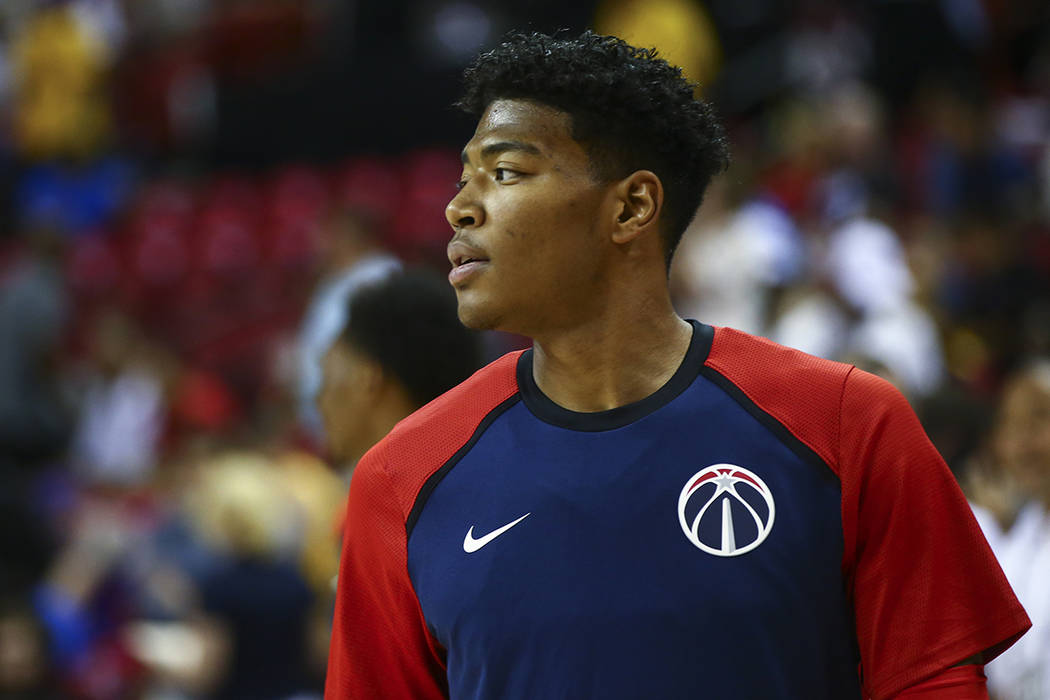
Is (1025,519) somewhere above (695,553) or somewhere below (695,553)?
below

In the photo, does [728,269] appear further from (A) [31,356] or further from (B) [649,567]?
(B) [649,567]

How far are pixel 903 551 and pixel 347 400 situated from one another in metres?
1.62

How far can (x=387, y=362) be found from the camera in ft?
11.2

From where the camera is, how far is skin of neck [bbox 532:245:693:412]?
2357mm

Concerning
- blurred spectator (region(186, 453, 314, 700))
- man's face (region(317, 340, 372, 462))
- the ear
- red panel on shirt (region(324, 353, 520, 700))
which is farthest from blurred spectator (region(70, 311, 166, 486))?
the ear

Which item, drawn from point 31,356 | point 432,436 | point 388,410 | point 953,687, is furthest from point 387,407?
point 31,356

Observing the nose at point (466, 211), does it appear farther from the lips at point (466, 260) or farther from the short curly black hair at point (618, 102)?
the short curly black hair at point (618, 102)

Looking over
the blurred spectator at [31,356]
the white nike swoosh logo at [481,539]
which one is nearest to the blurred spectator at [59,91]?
the blurred spectator at [31,356]

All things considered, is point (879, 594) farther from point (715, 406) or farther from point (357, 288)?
point (357, 288)

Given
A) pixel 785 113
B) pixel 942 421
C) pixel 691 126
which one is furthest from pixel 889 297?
pixel 691 126

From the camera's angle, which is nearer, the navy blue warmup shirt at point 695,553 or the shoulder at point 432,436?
the navy blue warmup shirt at point 695,553

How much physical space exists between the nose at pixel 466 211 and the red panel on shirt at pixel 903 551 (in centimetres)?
61

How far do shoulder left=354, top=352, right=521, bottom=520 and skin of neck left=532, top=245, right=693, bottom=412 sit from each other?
→ 98 millimetres

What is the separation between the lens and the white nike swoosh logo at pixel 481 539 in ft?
7.46
